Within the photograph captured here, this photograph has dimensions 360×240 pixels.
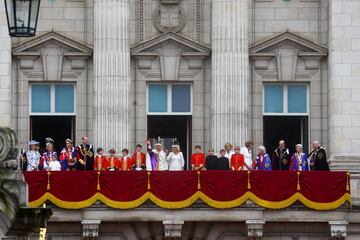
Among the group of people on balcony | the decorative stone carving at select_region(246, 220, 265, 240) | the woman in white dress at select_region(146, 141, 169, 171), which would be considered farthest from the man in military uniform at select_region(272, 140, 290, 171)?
the woman in white dress at select_region(146, 141, 169, 171)

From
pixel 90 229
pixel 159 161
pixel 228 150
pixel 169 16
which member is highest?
pixel 169 16

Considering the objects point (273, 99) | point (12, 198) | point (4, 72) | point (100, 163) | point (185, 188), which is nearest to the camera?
point (12, 198)

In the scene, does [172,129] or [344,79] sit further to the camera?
[172,129]

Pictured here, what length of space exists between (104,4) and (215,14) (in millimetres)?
4761

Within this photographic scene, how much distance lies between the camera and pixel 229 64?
258 ft

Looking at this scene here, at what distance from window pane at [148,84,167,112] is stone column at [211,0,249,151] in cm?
236

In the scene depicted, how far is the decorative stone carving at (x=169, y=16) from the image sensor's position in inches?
3127

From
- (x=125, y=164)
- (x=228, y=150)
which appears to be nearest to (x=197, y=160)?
(x=228, y=150)

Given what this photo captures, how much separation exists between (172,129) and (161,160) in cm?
723

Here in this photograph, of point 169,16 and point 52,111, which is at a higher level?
point 169,16

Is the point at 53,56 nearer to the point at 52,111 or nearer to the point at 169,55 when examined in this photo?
the point at 52,111

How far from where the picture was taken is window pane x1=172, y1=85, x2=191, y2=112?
3135 inches

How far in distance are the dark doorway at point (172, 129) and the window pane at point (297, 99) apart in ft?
14.7

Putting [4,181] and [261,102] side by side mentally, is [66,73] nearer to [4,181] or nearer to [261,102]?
[261,102]
